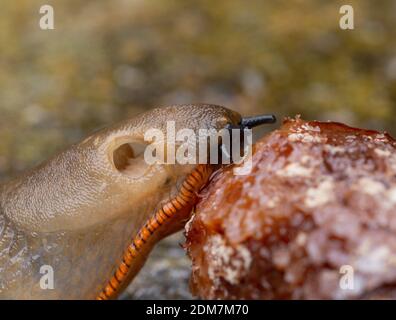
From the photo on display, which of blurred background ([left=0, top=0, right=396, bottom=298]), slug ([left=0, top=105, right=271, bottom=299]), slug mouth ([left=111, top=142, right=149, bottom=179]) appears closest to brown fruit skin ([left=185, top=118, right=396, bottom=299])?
slug ([left=0, top=105, right=271, bottom=299])

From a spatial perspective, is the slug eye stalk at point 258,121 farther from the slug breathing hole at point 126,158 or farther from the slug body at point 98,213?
the slug breathing hole at point 126,158

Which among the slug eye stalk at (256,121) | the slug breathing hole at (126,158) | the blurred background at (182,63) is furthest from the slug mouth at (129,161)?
the blurred background at (182,63)

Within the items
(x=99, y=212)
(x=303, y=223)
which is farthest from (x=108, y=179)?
(x=303, y=223)

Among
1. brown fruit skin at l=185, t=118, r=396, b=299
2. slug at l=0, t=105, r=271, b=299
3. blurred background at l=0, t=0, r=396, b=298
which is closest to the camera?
brown fruit skin at l=185, t=118, r=396, b=299

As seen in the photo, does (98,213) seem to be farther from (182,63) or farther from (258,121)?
(182,63)

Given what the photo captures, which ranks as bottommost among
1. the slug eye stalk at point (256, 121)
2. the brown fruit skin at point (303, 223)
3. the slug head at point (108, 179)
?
the brown fruit skin at point (303, 223)

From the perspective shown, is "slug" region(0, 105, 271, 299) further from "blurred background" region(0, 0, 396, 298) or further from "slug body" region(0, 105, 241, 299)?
"blurred background" region(0, 0, 396, 298)

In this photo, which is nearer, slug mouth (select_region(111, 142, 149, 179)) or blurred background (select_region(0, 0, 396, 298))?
slug mouth (select_region(111, 142, 149, 179))

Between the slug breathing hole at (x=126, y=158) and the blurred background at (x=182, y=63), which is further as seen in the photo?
the blurred background at (x=182, y=63)
